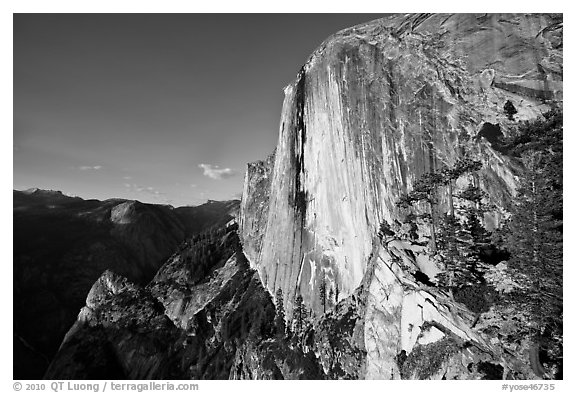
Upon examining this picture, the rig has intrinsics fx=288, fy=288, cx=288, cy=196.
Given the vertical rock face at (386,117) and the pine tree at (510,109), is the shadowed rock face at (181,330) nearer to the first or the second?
the vertical rock face at (386,117)

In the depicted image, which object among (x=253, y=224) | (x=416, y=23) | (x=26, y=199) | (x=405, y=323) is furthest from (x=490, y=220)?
(x=26, y=199)

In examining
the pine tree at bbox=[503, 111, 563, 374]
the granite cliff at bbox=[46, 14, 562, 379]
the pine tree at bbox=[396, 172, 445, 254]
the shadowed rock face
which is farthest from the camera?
the shadowed rock face

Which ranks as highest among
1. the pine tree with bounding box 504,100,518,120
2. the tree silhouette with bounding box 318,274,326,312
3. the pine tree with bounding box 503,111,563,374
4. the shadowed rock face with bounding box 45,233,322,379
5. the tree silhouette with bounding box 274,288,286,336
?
the pine tree with bounding box 504,100,518,120

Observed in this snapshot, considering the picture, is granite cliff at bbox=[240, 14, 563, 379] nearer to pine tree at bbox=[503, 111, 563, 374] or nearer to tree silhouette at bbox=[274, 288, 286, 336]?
pine tree at bbox=[503, 111, 563, 374]

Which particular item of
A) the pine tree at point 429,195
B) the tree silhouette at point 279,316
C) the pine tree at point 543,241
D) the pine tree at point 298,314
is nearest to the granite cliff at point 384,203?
the pine tree at point 298,314

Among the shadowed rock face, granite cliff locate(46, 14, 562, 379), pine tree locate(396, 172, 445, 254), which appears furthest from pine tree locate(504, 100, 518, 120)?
the shadowed rock face

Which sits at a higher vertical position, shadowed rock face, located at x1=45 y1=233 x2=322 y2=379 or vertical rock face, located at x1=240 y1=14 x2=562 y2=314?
vertical rock face, located at x1=240 y1=14 x2=562 y2=314

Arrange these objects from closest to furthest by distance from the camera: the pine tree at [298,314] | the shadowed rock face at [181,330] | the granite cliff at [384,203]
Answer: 1. the granite cliff at [384,203]
2. the pine tree at [298,314]
3. the shadowed rock face at [181,330]

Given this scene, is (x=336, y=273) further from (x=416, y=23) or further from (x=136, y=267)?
(x=136, y=267)
